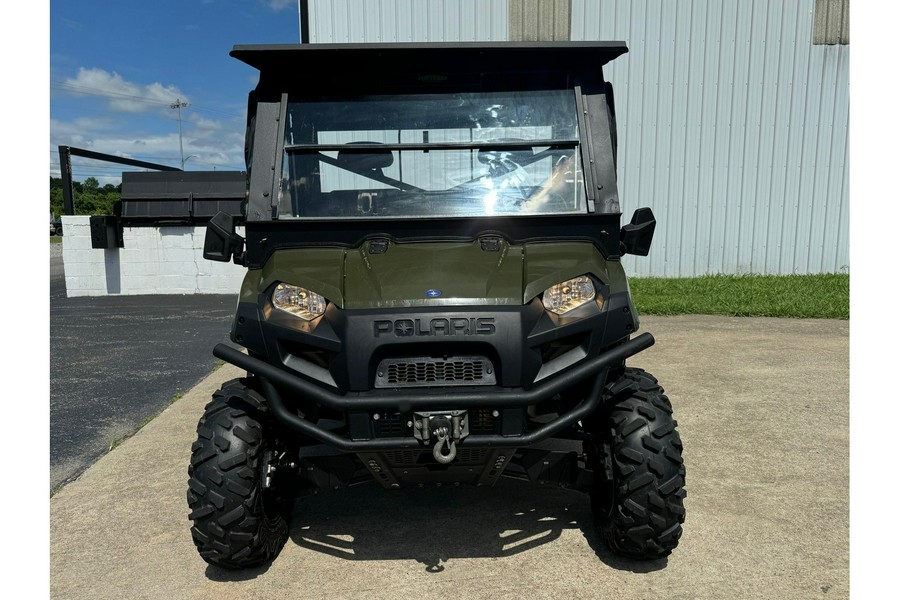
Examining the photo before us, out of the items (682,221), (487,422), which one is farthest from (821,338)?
(487,422)

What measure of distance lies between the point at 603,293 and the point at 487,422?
62cm

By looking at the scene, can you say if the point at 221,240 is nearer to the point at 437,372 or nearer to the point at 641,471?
the point at 437,372

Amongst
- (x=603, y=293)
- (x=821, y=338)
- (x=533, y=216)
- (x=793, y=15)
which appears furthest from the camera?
(x=793, y=15)

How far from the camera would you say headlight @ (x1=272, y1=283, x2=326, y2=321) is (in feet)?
8.07

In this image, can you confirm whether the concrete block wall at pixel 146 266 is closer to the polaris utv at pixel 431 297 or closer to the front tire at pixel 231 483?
the polaris utv at pixel 431 297

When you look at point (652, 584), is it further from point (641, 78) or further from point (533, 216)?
point (641, 78)

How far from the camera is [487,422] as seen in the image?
2396 mm

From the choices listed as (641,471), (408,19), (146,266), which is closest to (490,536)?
(641,471)

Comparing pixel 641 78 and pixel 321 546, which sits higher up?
pixel 641 78

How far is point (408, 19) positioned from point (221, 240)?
8.32 m

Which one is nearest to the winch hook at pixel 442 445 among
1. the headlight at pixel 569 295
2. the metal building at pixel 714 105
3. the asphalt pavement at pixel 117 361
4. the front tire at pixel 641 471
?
the headlight at pixel 569 295

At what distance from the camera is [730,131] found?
10562mm

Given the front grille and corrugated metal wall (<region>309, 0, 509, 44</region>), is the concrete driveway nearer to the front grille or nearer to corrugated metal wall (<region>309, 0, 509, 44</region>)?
the front grille

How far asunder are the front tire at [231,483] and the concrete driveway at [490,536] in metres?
0.16
